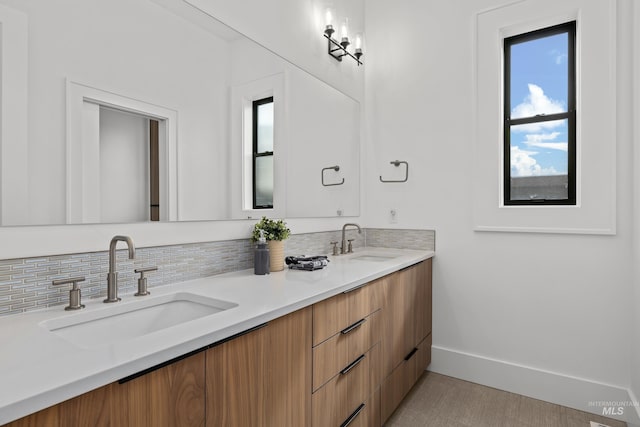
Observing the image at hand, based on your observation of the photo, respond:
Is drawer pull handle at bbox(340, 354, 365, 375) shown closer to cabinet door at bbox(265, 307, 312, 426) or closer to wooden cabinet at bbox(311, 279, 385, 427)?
wooden cabinet at bbox(311, 279, 385, 427)

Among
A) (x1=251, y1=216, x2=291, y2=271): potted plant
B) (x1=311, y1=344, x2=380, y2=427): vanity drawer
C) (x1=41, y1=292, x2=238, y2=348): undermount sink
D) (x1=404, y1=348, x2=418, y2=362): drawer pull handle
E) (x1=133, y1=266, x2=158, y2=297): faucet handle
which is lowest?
(x1=404, y1=348, x2=418, y2=362): drawer pull handle

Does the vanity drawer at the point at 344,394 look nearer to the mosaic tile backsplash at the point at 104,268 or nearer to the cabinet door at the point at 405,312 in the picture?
the cabinet door at the point at 405,312

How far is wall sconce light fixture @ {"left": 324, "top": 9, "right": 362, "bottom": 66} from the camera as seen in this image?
2293 millimetres

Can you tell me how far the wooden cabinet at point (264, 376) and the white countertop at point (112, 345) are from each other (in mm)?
47

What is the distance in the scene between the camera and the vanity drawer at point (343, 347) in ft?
4.09

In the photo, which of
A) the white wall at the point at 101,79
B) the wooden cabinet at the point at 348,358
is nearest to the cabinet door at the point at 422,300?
the wooden cabinet at the point at 348,358

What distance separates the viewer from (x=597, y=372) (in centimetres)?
200

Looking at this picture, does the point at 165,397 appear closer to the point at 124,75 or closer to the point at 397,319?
the point at 124,75

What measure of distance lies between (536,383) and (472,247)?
902 millimetres

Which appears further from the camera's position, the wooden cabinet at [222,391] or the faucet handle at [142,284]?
the faucet handle at [142,284]

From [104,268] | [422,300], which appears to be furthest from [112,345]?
[422,300]

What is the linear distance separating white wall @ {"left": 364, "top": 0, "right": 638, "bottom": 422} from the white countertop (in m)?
1.30

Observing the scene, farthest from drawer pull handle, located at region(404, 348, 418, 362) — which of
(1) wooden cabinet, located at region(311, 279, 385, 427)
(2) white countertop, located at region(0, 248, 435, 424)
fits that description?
(2) white countertop, located at region(0, 248, 435, 424)

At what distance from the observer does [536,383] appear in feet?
7.03
